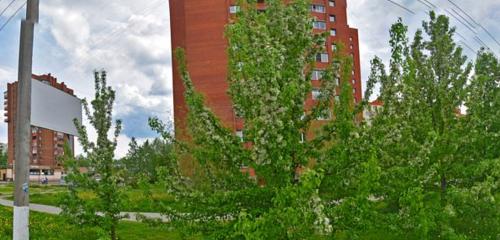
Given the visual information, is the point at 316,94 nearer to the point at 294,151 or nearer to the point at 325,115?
the point at 325,115

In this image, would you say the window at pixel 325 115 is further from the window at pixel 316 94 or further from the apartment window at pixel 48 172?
the apartment window at pixel 48 172

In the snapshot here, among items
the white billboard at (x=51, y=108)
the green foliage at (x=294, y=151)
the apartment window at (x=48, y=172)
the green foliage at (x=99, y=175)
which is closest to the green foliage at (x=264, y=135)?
the green foliage at (x=294, y=151)

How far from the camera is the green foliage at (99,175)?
10672 millimetres

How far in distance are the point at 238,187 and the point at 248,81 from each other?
1578mm

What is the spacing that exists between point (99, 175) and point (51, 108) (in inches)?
252

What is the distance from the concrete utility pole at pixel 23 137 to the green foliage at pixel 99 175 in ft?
12.6

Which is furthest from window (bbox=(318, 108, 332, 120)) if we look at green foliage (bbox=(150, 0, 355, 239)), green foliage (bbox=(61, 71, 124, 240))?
green foliage (bbox=(61, 71, 124, 240))

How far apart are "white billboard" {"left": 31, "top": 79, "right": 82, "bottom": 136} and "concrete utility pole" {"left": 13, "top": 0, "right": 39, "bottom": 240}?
1.84m

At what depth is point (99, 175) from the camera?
35.8ft

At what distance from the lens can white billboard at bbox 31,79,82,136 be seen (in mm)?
4832

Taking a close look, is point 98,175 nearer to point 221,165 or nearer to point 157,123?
point 157,123

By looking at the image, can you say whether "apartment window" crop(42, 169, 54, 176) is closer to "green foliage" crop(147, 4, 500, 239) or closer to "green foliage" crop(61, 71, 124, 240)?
"green foliage" crop(61, 71, 124, 240)

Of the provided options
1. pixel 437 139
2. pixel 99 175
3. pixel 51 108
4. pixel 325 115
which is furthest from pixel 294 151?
pixel 99 175

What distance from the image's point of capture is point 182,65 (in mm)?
7348
